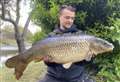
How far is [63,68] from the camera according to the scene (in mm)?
4887

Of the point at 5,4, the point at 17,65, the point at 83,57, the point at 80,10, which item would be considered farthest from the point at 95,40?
the point at 5,4

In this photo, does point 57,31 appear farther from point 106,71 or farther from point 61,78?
point 106,71

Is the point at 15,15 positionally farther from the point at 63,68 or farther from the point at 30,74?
the point at 63,68

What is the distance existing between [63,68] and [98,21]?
2704 millimetres

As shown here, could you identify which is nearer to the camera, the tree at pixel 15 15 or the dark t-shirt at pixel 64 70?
the dark t-shirt at pixel 64 70

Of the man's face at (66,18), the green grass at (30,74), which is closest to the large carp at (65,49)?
the man's face at (66,18)

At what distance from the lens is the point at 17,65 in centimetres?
472

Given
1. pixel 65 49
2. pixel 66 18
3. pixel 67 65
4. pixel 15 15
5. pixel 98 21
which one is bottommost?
pixel 15 15

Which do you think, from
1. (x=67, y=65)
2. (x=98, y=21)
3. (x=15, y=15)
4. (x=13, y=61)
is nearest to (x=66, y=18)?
(x=67, y=65)

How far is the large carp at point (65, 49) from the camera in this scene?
445 cm

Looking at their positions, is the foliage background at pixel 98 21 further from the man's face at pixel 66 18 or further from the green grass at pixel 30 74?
the green grass at pixel 30 74

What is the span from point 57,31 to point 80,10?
2531 millimetres

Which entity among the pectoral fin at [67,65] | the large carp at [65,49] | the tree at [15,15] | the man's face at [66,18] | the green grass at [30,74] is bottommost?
the tree at [15,15]

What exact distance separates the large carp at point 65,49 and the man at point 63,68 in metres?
0.18
